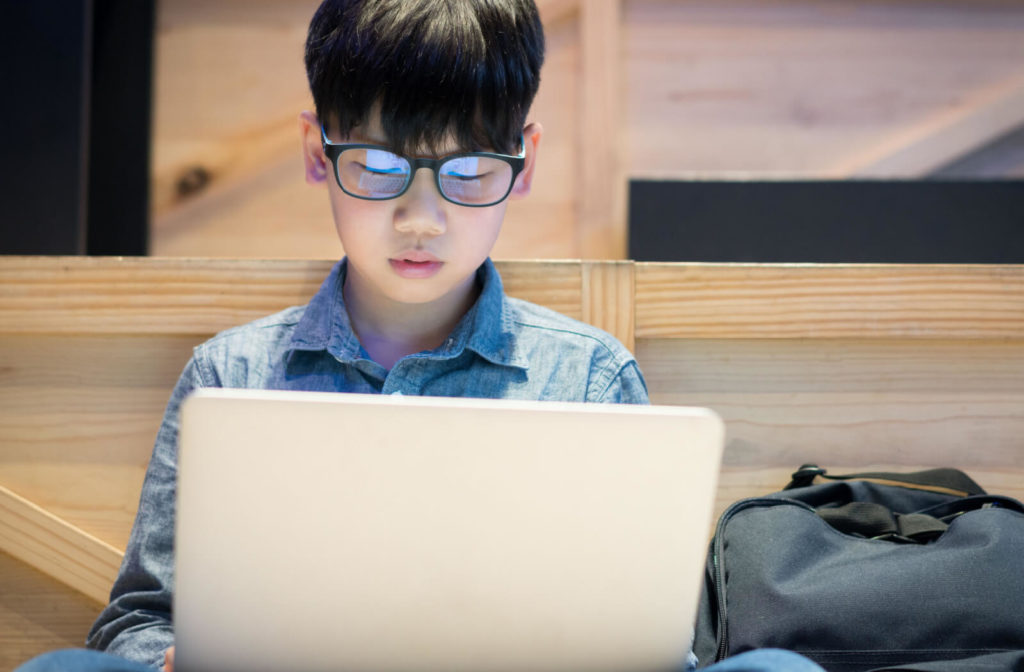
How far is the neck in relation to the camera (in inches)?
39.8

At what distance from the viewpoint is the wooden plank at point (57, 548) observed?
1.06 meters

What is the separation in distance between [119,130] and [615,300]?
159cm

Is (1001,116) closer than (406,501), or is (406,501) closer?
(406,501)

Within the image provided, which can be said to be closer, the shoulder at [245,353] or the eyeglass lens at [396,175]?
the eyeglass lens at [396,175]

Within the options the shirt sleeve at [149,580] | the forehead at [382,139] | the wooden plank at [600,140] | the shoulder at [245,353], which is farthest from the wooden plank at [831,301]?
the wooden plank at [600,140]

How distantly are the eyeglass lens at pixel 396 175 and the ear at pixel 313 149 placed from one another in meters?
0.10

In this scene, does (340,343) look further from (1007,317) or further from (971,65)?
(971,65)

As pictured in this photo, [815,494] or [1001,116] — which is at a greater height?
[1001,116]

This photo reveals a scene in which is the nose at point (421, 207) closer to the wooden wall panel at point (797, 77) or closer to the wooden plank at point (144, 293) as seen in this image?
the wooden plank at point (144, 293)

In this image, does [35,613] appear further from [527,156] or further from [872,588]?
[872,588]

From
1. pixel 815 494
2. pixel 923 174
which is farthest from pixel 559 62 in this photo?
pixel 815 494

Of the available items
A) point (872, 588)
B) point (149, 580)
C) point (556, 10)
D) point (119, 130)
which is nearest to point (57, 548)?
point (149, 580)

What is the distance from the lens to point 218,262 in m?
1.07

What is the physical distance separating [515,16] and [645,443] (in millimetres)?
579
